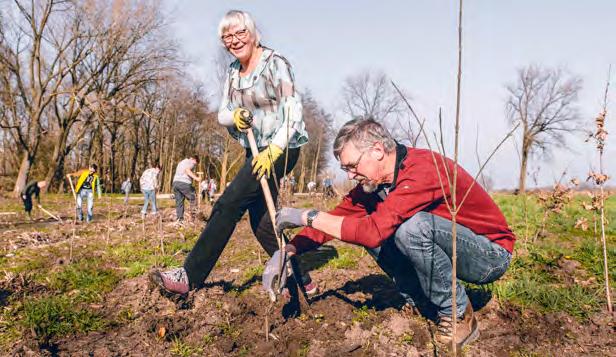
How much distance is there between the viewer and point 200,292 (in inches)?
115

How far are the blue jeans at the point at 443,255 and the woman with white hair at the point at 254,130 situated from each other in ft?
2.77

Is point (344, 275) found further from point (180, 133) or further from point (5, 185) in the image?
point (5, 185)

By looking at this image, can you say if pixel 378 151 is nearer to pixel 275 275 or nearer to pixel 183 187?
pixel 275 275

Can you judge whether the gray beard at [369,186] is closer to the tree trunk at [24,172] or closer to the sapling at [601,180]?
the sapling at [601,180]

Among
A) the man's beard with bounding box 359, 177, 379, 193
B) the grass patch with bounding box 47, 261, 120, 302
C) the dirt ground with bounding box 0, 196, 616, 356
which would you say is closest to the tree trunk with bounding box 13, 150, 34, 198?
the grass patch with bounding box 47, 261, 120, 302

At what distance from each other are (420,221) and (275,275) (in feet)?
2.71

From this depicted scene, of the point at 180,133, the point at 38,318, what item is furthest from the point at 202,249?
the point at 180,133

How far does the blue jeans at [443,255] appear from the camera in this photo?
7.11 ft

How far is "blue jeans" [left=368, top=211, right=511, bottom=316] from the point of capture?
85.4 inches

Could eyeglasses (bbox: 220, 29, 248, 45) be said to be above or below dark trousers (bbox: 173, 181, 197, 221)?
above

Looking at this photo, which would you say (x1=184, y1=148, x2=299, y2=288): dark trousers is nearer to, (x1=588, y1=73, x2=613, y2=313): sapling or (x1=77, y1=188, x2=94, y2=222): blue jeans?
(x1=588, y1=73, x2=613, y2=313): sapling

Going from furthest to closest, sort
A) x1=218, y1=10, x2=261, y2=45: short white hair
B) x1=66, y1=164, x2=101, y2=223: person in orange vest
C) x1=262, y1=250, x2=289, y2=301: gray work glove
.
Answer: x1=66, y1=164, x2=101, y2=223: person in orange vest, x1=218, y1=10, x2=261, y2=45: short white hair, x1=262, y1=250, x2=289, y2=301: gray work glove

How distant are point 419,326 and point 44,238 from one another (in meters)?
5.59

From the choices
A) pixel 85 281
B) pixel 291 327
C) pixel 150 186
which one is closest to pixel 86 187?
pixel 150 186
